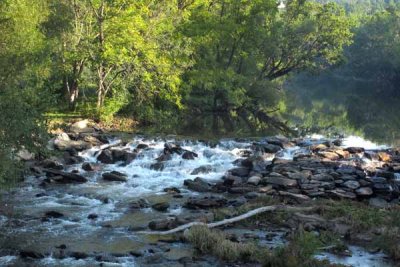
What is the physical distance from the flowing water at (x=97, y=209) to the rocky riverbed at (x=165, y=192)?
0.04m

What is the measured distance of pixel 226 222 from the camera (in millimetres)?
17734

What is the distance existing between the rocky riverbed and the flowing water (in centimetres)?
4

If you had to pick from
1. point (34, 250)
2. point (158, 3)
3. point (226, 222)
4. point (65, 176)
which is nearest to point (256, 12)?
point (158, 3)

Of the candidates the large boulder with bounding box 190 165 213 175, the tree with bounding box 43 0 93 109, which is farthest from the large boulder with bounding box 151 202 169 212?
the tree with bounding box 43 0 93 109

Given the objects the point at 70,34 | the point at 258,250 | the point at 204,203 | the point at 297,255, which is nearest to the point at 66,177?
the point at 204,203

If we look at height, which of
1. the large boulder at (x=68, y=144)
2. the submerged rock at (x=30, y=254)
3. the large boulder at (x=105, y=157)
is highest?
the large boulder at (x=68, y=144)

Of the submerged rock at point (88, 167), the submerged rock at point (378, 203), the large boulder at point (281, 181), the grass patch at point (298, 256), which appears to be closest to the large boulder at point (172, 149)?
the submerged rock at point (88, 167)

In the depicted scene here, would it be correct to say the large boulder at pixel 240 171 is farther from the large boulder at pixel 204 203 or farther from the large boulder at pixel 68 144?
the large boulder at pixel 68 144

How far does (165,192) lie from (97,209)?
409 cm

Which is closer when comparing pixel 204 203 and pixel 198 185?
pixel 204 203

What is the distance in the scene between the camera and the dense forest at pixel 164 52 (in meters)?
34.4

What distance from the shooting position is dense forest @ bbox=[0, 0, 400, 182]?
34.4 meters

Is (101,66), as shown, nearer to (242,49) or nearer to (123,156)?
(123,156)

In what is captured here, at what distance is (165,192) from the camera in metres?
23.2
